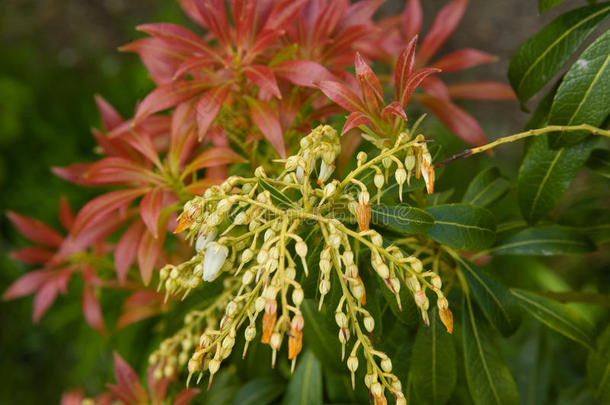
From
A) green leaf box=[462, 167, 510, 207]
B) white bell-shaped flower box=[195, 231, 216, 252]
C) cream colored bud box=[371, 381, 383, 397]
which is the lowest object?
green leaf box=[462, 167, 510, 207]

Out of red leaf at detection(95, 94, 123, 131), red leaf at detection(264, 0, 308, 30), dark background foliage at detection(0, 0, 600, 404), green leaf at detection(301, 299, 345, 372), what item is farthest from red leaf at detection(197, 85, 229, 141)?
dark background foliage at detection(0, 0, 600, 404)

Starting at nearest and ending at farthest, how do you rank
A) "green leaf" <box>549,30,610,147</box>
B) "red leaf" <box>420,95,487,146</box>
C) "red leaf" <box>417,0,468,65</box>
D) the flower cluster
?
the flower cluster → "green leaf" <box>549,30,610,147</box> → "red leaf" <box>420,95,487,146</box> → "red leaf" <box>417,0,468,65</box>

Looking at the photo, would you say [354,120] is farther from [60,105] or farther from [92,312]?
[60,105]

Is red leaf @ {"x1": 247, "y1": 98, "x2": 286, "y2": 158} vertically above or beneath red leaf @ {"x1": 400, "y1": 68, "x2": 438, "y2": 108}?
beneath

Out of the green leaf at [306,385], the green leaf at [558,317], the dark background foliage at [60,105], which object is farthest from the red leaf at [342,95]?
the dark background foliage at [60,105]

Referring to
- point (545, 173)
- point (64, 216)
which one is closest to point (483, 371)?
point (545, 173)

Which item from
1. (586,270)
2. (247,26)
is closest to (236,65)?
(247,26)

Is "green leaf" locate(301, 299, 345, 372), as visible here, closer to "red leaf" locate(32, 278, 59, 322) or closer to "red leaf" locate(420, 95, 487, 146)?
"red leaf" locate(420, 95, 487, 146)
